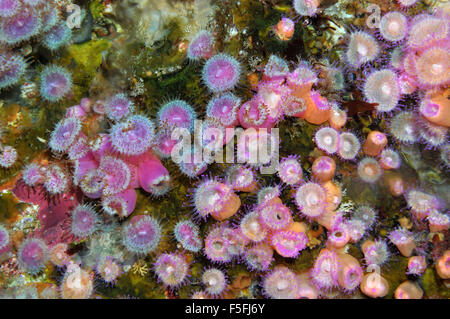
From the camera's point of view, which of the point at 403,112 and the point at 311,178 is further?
the point at 403,112

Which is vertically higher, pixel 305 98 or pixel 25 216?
pixel 305 98

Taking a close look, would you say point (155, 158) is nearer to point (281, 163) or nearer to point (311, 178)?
point (281, 163)

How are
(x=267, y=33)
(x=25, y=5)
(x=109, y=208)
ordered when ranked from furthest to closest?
(x=267, y=33)
(x=25, y=5)
(x=109, y=208)

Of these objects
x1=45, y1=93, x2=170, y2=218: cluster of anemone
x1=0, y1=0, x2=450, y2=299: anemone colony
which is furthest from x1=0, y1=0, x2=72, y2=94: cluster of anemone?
x1=45, y1=93, x2=170, y2=218: cluster of anemone

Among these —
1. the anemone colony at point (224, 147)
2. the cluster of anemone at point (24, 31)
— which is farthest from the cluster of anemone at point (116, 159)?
the cluster of anemone at point (24, 31)

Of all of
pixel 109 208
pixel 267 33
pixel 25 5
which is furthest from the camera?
pixel 267 33

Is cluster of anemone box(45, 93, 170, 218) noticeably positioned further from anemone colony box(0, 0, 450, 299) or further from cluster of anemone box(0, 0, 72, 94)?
cluster of anemone box(0, 0, 72, 94)

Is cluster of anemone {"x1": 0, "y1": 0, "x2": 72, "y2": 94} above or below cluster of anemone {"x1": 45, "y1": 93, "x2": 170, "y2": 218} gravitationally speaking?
above

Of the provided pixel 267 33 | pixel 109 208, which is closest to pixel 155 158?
pixel 109 208
